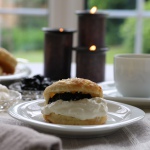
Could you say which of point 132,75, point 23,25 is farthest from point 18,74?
point 23,25

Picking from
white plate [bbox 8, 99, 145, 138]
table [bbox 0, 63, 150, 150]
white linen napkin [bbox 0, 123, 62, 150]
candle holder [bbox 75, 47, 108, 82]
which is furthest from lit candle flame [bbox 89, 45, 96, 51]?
white linen napkin [bbox 0, 123, 62, 150]

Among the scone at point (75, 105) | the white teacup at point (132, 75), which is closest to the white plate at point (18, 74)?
the white teacup at point (132, 75)

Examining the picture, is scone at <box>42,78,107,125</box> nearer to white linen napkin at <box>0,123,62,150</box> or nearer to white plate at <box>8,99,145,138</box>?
white plate at <box>8,99,145,138</box>

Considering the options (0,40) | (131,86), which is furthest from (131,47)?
(131,86)

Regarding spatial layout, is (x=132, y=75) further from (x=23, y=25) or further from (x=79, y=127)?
(x=23, y=25)

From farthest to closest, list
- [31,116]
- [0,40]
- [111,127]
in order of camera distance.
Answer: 1. [0,40]
2. [31,116]
3. [111,127]

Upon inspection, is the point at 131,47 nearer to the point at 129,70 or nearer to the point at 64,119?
the point at 129,70
